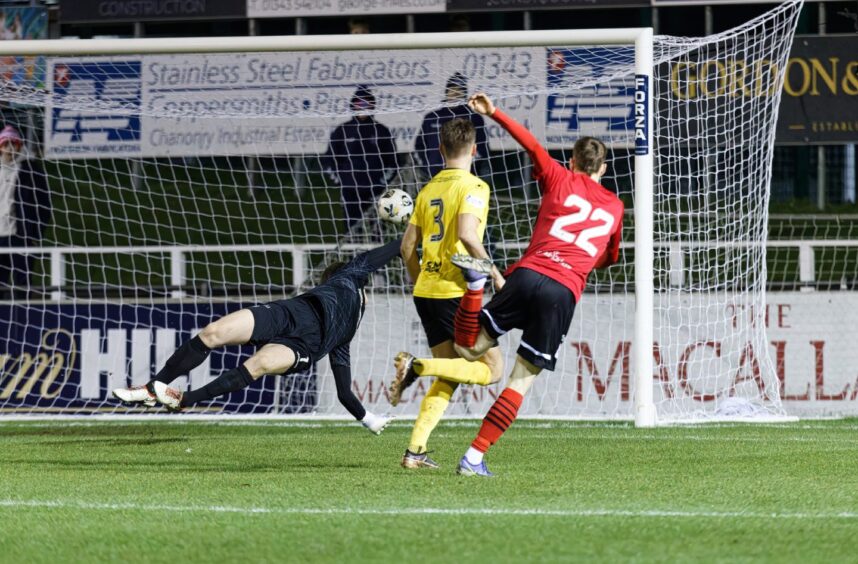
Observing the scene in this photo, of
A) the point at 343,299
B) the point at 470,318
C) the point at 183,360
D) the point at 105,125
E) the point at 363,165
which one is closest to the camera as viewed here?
the point at 470,318

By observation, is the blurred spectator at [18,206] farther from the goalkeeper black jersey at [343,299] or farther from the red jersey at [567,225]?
the red jersey at [567,225]

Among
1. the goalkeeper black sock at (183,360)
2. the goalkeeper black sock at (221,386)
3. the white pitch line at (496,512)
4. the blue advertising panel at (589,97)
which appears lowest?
the white pitch line at (496,512)

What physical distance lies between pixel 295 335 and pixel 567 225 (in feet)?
8.12

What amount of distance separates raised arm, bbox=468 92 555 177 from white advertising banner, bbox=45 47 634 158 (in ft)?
18.8

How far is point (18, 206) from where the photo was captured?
12.0 metres

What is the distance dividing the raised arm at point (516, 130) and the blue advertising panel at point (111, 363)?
525 cm

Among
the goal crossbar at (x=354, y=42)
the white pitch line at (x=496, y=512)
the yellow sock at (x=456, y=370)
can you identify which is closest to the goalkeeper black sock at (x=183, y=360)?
the yellow sock at (x=456, y=370)

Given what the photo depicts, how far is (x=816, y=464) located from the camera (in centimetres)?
696

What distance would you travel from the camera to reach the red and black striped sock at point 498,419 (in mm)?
6289

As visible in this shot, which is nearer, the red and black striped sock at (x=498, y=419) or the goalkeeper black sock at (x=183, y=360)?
the red and black striped sock at (x=498, y=419)

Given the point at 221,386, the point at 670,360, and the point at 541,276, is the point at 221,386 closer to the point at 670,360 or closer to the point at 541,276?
the point at 541,276

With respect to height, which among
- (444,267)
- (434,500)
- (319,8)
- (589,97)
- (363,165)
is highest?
(319,8)

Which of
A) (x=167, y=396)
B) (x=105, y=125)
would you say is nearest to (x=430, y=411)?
(x=167, y=396)

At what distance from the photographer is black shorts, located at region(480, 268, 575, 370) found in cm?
632
